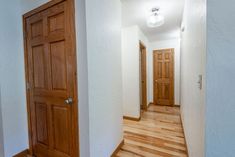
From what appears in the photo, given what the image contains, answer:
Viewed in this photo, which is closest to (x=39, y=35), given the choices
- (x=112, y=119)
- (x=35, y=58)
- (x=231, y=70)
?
(x=35, y=58)

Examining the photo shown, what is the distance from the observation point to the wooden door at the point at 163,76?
14.4 ft

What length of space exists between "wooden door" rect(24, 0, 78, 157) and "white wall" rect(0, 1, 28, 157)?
0.12 metres

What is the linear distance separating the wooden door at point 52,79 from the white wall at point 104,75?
0.19 metres

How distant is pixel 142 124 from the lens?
2887 millimetres

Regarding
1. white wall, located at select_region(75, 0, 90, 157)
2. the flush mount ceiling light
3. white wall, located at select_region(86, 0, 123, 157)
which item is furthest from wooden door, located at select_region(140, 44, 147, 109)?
white wall, located at select_region(75, 0, 90, 157)

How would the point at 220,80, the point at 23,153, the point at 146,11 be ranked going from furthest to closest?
the point at 146,11 < the point at 23,153 < the point at 220,80

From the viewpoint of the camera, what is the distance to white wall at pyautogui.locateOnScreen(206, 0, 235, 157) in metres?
0.74

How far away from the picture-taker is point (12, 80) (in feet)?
5.56

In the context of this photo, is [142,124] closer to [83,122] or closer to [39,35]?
[83,122]

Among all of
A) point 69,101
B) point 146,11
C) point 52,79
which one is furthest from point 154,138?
point 146,11

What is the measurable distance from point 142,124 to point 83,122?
1.97 m

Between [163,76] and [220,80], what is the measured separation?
392 cm

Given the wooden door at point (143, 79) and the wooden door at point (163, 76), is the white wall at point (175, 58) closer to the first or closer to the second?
the wooden door at point (163, 76)

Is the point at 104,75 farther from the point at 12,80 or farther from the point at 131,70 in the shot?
the point at 131,70
